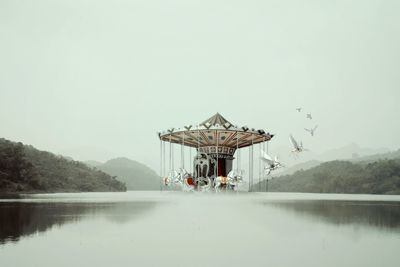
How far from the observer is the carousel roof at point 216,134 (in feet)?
101

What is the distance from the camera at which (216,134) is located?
32156mm

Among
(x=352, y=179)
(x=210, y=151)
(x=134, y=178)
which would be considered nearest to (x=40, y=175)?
(x=210, y=151)

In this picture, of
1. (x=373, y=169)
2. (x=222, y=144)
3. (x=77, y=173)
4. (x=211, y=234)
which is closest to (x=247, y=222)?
(x=211, y=234)

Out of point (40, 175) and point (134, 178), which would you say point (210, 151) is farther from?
point (134, 178)

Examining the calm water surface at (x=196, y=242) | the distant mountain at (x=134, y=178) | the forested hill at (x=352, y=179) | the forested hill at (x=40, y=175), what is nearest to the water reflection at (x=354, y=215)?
the calm water surface at (x=196, y=242)

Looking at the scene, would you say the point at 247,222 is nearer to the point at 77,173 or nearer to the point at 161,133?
the point at 161,133

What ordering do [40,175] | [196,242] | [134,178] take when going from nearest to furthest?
[196,242] < [40,175] < [134,178]

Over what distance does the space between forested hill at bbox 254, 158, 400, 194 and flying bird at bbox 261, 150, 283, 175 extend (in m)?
38.7

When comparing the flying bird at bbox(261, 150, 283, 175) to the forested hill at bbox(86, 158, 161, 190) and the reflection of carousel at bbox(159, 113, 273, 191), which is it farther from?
the forested hill at bbox(86, 158, 161, 190)

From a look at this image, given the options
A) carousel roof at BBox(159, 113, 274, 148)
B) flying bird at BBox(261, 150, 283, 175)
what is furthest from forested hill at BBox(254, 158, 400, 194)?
carousel roof at BBox(159, 113, 274, 148)

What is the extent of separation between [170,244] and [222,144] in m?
27.2

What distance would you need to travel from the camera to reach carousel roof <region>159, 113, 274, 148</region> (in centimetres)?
3084

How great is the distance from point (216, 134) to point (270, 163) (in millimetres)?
5022

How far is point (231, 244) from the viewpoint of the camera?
8.03 meters
